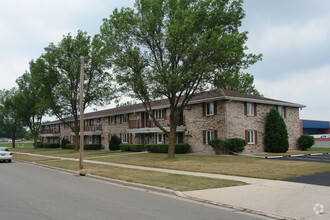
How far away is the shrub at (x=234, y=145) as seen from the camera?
84.7ft

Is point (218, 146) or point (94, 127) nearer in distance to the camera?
point (218, 146)

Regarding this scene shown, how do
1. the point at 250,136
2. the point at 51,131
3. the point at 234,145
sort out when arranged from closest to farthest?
the point at 234,145, the point at 250,136, the point at 51,131

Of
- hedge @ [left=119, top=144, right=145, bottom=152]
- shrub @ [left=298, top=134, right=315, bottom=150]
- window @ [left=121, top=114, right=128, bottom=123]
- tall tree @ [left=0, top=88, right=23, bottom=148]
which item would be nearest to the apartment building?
shrub @ [left=298, top=134, right=315, bottom=150]

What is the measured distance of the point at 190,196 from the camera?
31.1ft

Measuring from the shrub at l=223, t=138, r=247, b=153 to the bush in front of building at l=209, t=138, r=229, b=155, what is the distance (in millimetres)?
261

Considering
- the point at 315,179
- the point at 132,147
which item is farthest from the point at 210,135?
the point at 315,179

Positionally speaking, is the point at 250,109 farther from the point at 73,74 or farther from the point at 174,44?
the point at 73,74

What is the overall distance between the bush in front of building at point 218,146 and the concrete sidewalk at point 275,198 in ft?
47.0

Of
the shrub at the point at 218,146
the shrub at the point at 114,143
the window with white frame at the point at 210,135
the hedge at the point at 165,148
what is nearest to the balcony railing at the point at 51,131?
the shrub at the point at 114,143

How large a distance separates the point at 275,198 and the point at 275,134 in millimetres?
20627

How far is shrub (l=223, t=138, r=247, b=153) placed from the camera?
25.8m

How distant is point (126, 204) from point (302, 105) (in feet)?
95.2

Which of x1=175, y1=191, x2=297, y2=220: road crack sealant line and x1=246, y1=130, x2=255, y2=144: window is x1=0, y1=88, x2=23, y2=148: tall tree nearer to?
x1=246, y1=130, x2=255, y2=144: window

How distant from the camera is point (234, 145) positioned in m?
25.8
